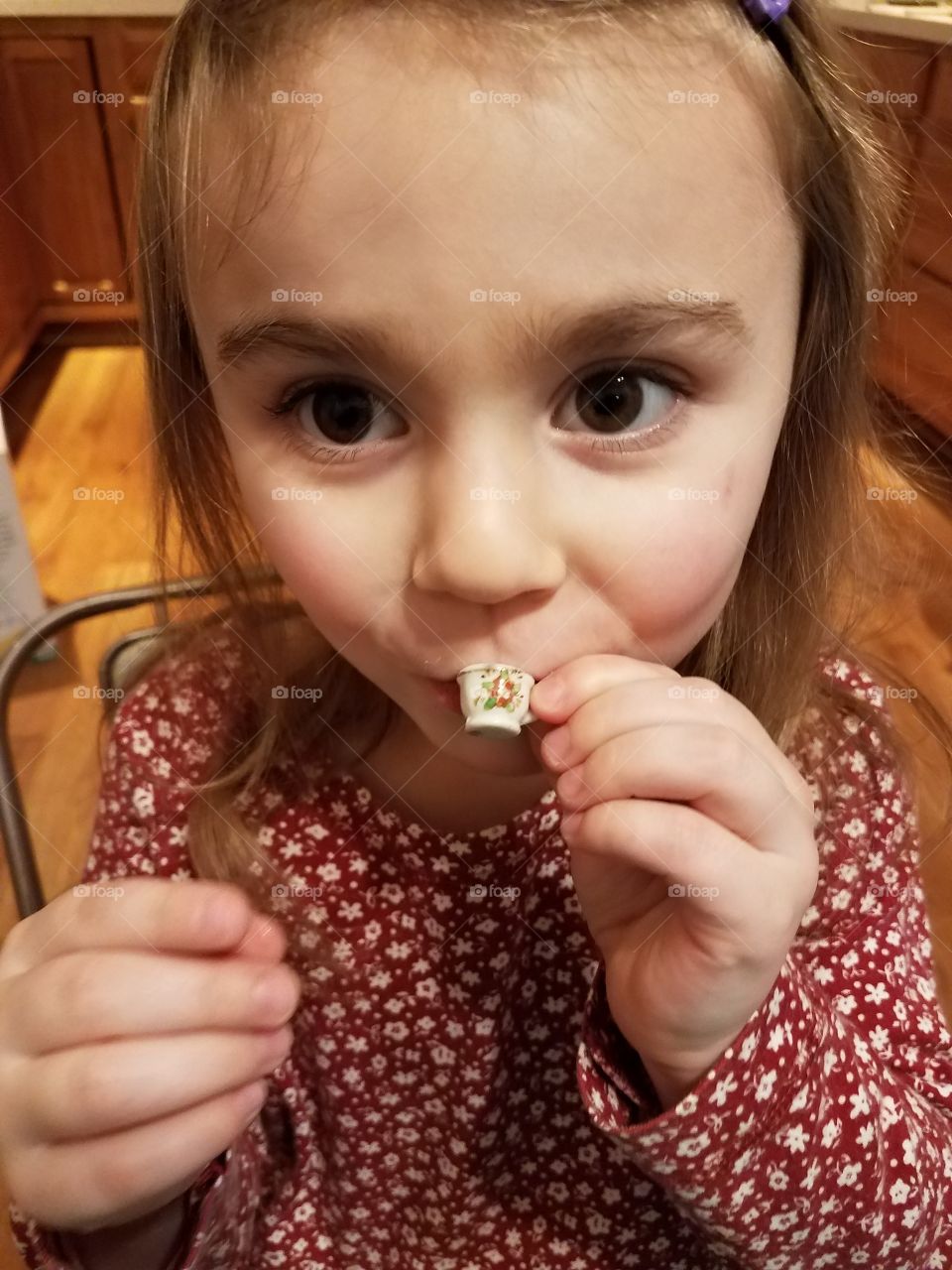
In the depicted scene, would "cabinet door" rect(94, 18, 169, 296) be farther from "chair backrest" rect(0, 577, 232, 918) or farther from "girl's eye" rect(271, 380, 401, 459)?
"girl's eye" rect(271, 380, 401, 459)

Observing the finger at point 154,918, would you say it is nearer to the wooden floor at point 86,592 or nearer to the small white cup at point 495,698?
the small white cup at point 495,698

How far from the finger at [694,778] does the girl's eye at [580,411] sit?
0.48 ft

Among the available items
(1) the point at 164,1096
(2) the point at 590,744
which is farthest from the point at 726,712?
(1) the point at 164,1096

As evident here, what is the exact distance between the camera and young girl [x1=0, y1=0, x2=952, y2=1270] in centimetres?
44

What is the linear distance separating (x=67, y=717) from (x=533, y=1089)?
1.13 m

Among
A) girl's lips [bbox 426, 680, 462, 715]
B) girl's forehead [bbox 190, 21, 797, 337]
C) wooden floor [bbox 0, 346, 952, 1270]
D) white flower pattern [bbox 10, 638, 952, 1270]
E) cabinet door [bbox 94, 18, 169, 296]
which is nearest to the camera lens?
girl's forehead [bbox 190, 21, 797, 337]

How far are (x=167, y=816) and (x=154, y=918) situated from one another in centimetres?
26

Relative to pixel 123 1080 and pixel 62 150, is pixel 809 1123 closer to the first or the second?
pixel 123 1080

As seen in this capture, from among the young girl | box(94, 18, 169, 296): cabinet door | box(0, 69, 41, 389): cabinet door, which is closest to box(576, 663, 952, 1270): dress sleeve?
the young girl

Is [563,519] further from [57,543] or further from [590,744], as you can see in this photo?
[57,543]

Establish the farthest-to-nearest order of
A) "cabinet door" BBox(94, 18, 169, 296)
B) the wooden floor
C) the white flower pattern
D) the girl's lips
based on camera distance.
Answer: "cabinet door" BBox(94, 18, 169, 296) → the wooden floor → the white flower pattern → the girl's lips

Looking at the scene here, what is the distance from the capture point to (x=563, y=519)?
0.47 metres

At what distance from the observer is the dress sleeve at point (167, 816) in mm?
621

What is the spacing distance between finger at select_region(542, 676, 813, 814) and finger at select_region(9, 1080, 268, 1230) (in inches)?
9.3
